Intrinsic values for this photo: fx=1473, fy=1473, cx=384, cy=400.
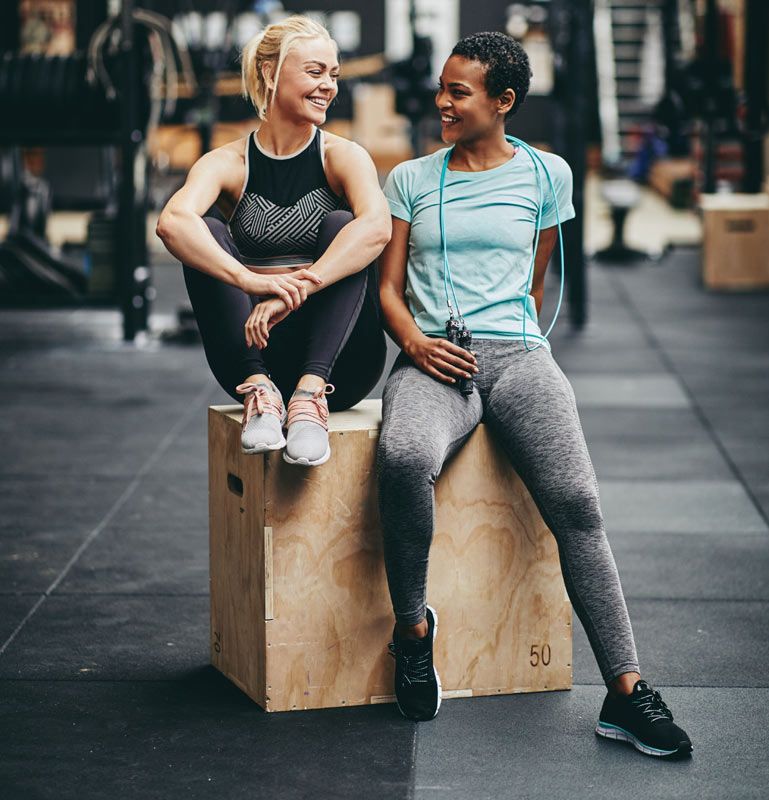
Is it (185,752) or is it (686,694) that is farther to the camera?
(686,694)

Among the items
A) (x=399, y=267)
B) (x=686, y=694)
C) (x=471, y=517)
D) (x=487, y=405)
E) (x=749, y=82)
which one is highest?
(x=749, y=82)

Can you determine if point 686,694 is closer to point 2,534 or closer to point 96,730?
point 96,730

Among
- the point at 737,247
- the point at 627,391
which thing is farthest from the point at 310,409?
the point at 737,247

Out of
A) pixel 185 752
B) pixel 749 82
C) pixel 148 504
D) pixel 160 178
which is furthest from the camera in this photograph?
pixel 160 178

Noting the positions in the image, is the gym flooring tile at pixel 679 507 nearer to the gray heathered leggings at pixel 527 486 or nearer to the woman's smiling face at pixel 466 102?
the gray heathered leggings at pixel 527 486

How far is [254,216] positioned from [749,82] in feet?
27.2

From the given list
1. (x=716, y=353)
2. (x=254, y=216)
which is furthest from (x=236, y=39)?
(x=254, y=216)

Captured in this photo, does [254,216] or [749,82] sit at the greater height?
[749,82]

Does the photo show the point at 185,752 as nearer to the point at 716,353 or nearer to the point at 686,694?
the point at 686,694

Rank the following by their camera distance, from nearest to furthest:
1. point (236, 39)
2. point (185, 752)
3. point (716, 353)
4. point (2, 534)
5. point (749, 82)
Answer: point (185, 752)
point (2, 534)
point (716, 353)
point (749, 82)
point (236, 39)

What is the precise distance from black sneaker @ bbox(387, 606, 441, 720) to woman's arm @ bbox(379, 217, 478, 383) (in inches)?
21.2

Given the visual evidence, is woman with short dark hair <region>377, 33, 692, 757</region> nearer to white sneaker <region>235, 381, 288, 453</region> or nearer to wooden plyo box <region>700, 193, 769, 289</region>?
white sneaker <region>235, 381, 288, 453</region>

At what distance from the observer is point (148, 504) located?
4.84 m

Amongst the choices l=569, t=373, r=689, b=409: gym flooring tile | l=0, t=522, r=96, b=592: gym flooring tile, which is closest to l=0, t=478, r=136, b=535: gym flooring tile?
l=0, t=522, r=96, b=592: gym flooring tile
